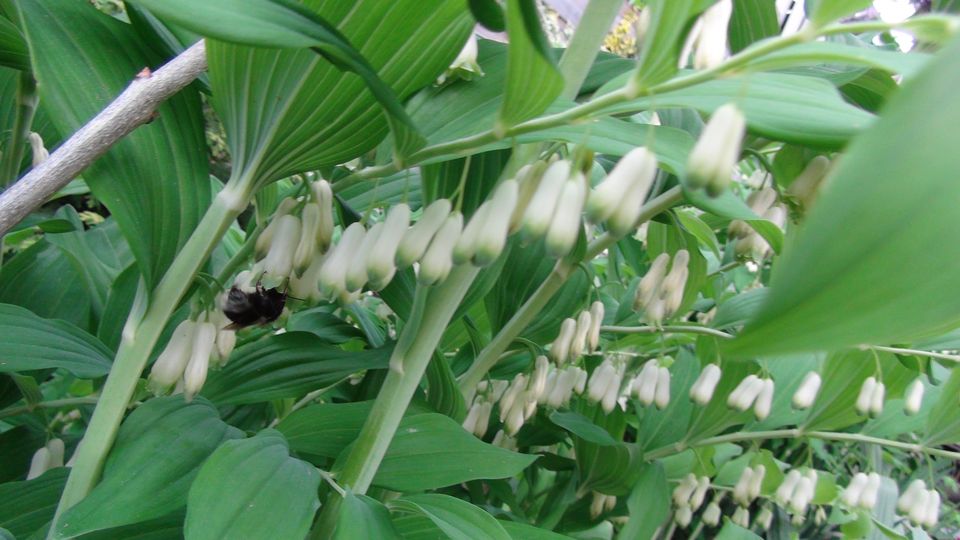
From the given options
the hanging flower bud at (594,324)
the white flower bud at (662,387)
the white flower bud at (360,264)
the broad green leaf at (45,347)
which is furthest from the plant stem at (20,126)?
the white flower bud at (662,387)

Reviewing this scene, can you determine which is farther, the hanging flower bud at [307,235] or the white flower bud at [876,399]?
the white flower bud at [876,399]

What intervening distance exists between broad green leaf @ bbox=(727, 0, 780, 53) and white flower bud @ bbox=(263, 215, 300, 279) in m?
0.61

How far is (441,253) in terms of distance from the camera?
0.68 metres

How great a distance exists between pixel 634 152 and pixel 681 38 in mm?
86

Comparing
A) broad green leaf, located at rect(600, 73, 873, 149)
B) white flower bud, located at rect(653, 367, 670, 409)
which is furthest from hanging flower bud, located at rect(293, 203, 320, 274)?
white flower bud, located at rect(653, 367, 670, 409)

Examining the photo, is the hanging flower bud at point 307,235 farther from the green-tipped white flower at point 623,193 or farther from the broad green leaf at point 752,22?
the broad green leaf at point 752,22

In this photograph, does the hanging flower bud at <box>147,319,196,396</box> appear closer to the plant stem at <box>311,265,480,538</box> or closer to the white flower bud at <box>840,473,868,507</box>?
the plant stem at <box>311,265,480,538</box>

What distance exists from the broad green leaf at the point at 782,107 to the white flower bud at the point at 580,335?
0.63 metres

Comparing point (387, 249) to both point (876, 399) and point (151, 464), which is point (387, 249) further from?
point (876, 399)

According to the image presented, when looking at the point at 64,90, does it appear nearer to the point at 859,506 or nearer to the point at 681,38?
the point at 681,38

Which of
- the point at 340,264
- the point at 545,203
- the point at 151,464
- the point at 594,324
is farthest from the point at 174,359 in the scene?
the point at 594,324

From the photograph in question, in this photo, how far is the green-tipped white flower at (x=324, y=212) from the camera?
0.82 meters

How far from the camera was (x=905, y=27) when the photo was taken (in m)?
0.38

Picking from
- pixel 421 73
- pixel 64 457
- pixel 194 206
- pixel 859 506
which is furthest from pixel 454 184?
pixel 859 506
